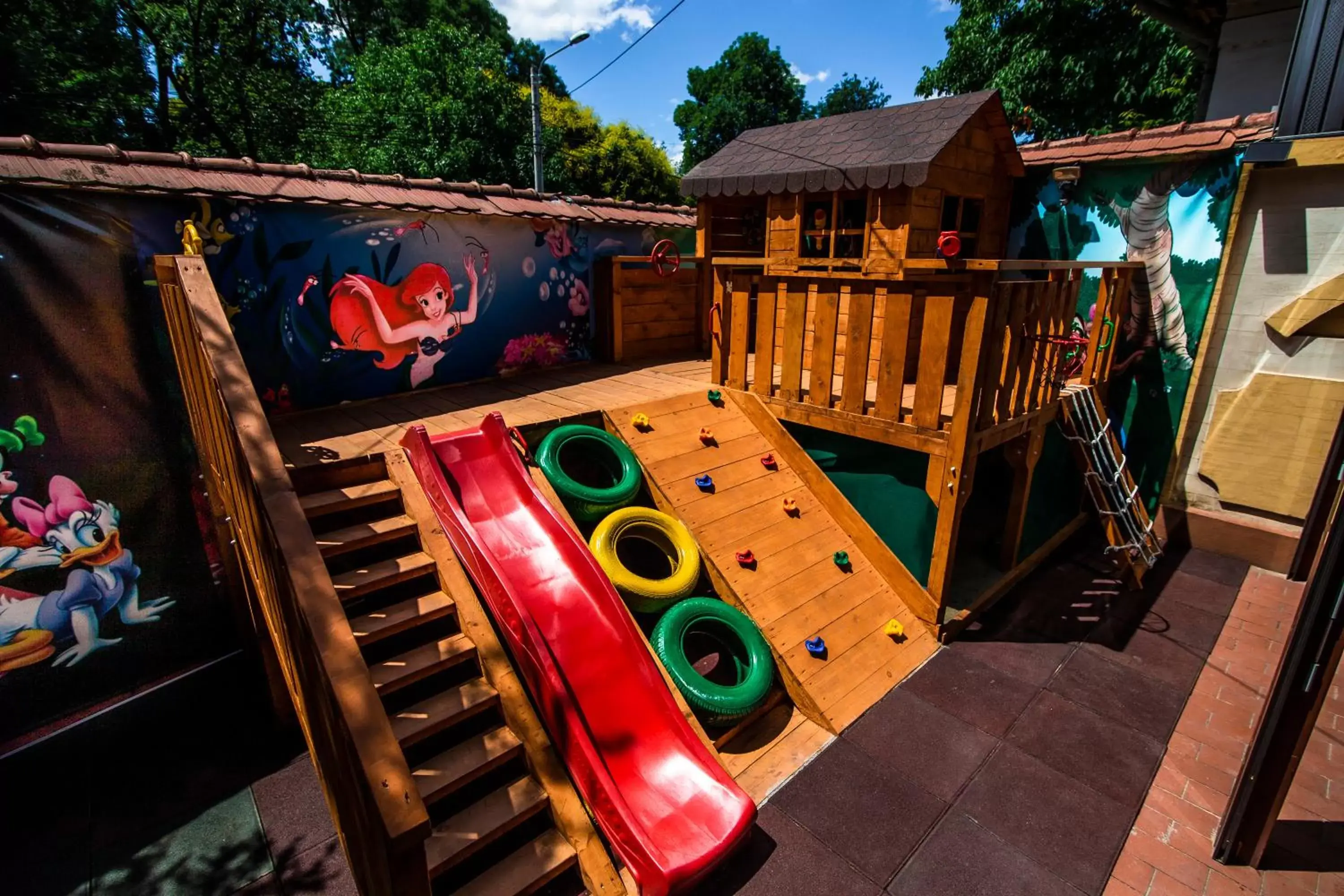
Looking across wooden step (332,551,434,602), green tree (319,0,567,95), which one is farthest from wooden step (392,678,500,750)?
green tree (319,0,567,95)

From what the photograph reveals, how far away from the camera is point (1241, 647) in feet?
18.1

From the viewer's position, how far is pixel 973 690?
4.96 m

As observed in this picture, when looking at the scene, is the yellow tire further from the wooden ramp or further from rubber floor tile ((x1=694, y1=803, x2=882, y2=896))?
rubber floor tile ((x1=694, y1=803, x2=882, y2=896))

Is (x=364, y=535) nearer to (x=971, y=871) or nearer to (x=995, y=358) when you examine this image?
(x=971, y=871)

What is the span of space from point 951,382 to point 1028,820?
174 inches

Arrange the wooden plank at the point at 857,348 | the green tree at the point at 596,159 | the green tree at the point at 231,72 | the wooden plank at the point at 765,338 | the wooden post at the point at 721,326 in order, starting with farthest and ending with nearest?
1. the green tree at the point at 596,159
2. the green tree at the point at 231,72
3. the wooden post at the point at 721,326
4. the wooden plank at the point at 765,338
5. the wooden plank at the point at 857,348

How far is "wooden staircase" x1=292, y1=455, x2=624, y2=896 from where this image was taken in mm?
3400

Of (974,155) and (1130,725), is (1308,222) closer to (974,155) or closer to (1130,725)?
(974,155)

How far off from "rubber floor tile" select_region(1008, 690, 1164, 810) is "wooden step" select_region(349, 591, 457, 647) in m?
4.02

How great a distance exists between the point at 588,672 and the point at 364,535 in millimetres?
1731

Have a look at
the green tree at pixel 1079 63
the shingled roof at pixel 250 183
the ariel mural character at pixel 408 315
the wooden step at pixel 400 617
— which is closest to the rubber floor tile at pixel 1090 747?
the wooden step at pixel 400 617

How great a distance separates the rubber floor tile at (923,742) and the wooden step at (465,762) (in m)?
2.36

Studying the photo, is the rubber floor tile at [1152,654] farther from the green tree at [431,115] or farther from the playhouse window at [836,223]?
the green tree at [431,115]

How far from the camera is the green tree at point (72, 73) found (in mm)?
13945
